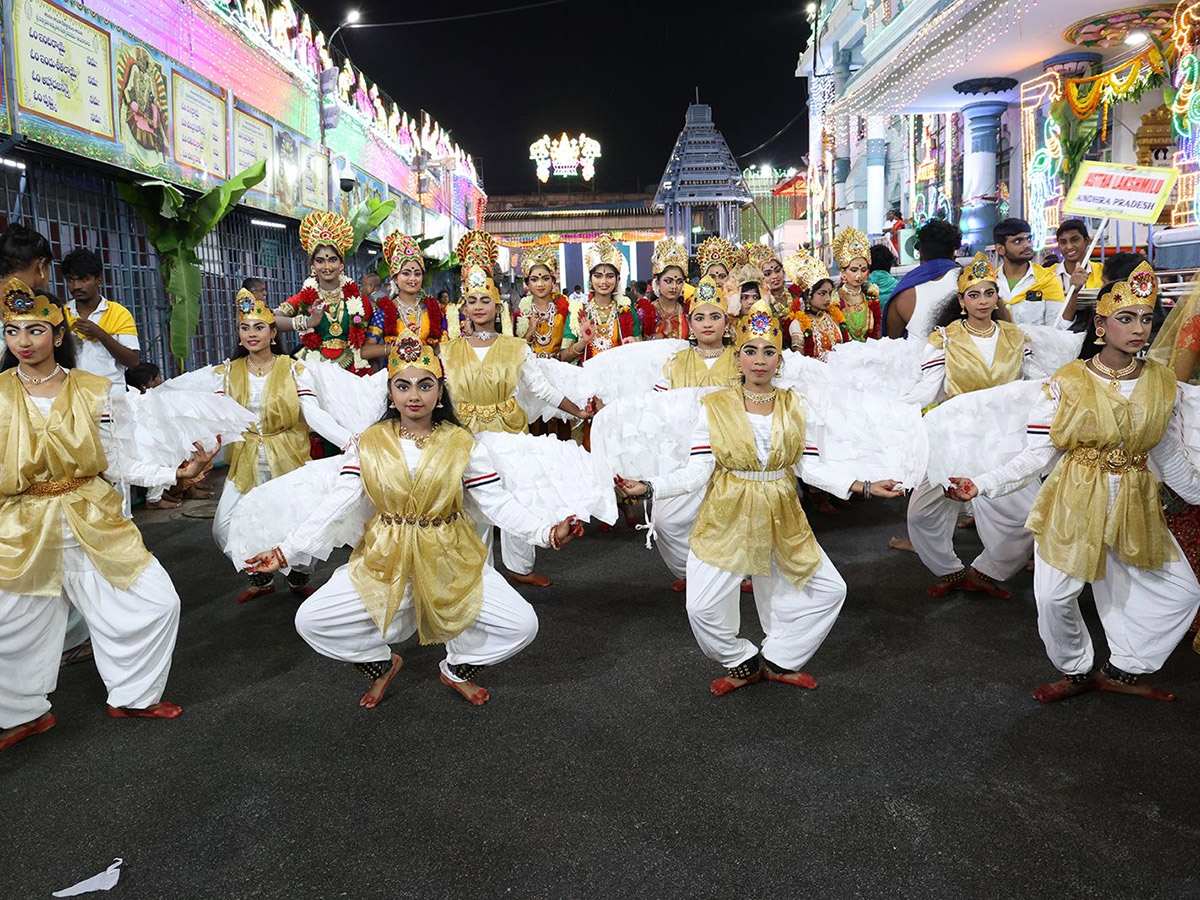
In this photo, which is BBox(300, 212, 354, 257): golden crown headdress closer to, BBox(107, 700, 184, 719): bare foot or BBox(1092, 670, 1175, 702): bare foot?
BBox(107, 700, 184, 719): bare foot

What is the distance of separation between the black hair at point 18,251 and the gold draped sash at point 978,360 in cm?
427

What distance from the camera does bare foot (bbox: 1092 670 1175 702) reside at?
11.0ft

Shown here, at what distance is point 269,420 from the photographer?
464 cm

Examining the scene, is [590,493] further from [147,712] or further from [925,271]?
[925,271]

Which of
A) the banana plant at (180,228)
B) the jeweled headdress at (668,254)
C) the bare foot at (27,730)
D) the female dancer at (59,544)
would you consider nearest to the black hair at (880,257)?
the jeweled headdress at (668,254)

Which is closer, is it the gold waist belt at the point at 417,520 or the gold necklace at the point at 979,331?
the gold waist belt at the point at 417,520

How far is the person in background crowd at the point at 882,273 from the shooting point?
7738 mm

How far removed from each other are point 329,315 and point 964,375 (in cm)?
382

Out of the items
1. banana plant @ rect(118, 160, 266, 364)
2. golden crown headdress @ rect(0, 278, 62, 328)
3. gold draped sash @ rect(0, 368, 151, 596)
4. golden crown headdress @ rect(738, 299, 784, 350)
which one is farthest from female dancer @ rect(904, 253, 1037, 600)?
banana plant @ rect(118, 160, 266, 364)

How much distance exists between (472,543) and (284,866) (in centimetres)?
126

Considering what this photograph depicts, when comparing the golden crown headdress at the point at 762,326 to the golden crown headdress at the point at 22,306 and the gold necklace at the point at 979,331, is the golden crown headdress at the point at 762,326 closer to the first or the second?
the gold necklace at the point at 979,331

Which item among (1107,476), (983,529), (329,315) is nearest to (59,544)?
(329,315)

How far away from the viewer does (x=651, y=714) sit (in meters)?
3.36

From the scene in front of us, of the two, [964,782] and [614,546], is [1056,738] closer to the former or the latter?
[964,782]
